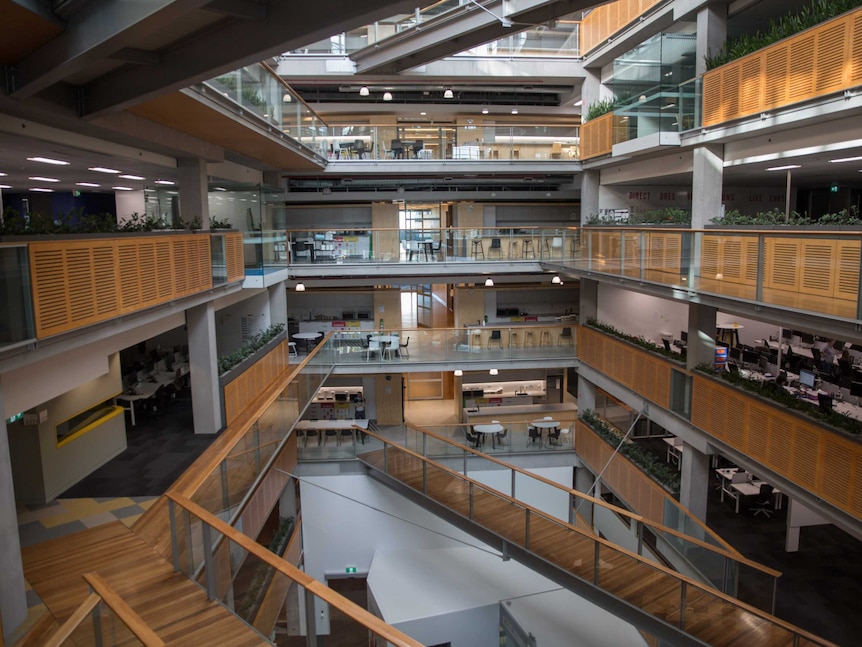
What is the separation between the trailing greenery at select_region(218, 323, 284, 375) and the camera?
1126 centimetres

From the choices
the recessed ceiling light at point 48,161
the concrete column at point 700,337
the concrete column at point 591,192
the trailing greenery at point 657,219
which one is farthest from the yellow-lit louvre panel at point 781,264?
the recessed ceiling light at point 48,161

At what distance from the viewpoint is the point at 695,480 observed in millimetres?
10914

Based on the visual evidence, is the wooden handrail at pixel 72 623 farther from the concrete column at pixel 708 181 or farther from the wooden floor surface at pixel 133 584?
the concrete column at pixel 708 181

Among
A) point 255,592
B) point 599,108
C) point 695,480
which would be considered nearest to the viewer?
point 255,592

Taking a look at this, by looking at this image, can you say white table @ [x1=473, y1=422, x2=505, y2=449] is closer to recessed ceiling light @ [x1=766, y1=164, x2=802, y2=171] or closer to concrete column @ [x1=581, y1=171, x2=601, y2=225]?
concrete column @ [x1=581, y1=171, x2=601, y2=225]

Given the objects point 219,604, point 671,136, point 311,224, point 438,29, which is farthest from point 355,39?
point 219,604

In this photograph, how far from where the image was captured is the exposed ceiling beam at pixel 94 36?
3.41m

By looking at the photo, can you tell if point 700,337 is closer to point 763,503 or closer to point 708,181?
point 708,181

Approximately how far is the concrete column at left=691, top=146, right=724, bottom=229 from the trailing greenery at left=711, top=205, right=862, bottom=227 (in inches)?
8.5

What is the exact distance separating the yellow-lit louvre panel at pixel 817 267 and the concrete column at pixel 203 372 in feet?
28.9

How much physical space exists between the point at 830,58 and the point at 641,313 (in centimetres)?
858

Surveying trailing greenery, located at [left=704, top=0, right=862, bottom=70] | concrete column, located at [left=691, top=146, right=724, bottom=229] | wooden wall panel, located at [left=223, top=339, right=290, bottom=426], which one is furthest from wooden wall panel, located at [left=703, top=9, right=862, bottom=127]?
wooden wall panel, located at [left=223, top=339, right=290, bottom=426]

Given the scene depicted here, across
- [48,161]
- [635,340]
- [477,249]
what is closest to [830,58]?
[635,340]

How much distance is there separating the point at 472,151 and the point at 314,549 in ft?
34.7
